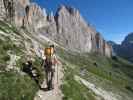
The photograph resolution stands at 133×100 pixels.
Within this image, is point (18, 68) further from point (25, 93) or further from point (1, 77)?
point (25, 93)

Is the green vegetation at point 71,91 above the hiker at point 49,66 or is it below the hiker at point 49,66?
below

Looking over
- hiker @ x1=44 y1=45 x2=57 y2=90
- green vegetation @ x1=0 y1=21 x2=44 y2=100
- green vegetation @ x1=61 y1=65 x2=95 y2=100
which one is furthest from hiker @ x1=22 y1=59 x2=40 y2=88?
green vegetation @ x1=61 y1=65 x2=95 y2=100

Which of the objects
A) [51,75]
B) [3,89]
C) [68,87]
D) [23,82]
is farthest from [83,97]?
[3,89]

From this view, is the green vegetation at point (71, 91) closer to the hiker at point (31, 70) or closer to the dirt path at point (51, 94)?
the dirt path at point (51, 94)

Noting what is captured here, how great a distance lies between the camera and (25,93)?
29.8m

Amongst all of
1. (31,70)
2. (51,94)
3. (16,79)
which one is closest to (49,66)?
(31,70)

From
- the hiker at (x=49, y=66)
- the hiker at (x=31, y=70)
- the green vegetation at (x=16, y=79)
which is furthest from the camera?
the hiker at (x=31, y=70)

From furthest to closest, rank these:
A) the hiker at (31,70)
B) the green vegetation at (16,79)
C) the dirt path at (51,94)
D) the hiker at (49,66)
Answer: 1. the hiker at (31,70)
2. the hiker at (49,66)
3. the dirt path at (51,94)
4. the green vegetation at (16,79)

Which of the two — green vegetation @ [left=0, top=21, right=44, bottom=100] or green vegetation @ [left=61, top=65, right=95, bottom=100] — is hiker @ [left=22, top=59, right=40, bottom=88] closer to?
green vegetation @ [left=0, top=21, right=44, bottom=100]

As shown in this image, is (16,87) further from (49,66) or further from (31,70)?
(49,66)

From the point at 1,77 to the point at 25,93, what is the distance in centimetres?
417

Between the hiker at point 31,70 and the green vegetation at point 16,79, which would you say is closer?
the green vegetation at point 16,79

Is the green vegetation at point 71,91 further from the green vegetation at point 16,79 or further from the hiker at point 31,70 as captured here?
the hiker at point 31,70

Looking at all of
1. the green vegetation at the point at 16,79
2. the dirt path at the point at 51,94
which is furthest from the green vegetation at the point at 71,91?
the green vegetation at the point at 16,79
